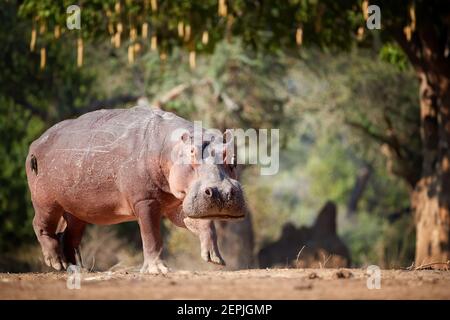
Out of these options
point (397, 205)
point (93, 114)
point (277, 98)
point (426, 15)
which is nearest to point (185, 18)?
point (426, 15)

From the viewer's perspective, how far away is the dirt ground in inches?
327

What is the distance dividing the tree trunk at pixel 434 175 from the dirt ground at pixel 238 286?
8.91 m

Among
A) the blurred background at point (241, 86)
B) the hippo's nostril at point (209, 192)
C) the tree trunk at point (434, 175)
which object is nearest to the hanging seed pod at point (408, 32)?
the blurred background at point (241, 86)

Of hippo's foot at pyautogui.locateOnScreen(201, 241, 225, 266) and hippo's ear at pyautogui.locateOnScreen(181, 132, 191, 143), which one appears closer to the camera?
hippo's ear at pyautogui.locateOnScreen(181, 132, 191, 143)

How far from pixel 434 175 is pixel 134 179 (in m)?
10.5

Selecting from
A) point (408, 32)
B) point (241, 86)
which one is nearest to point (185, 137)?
point (408, 32)

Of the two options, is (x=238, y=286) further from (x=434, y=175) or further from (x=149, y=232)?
(x=434, y=175)

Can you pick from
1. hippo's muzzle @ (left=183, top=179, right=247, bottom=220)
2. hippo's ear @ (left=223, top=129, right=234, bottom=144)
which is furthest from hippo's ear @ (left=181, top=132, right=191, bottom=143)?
hippo's muzzle @ (left=183, top=179, right=247, bottom=220)

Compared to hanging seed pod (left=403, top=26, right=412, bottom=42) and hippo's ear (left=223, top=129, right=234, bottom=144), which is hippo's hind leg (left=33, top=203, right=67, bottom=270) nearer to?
hippo's ear (left=223, top=129, right=234, bottom=144)

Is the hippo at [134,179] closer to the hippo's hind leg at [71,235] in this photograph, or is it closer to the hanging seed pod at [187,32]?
the hippo's hind leg at [71,235]

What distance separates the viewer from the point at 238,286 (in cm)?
884
